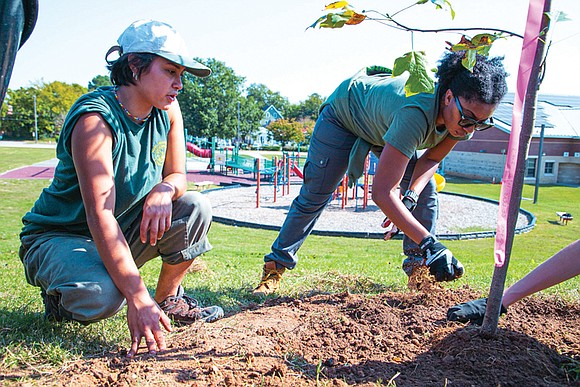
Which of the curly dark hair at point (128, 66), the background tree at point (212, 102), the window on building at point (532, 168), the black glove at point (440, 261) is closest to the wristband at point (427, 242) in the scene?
the black glove at point (440, 261)

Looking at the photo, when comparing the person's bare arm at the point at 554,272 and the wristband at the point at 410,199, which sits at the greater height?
the wristband at the point at 410,199

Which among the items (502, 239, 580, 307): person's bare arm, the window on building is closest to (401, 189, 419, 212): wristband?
(502, 239, 580, 307): person's bare arm

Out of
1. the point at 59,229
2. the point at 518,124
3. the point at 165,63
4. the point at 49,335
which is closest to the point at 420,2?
the point at 518,124

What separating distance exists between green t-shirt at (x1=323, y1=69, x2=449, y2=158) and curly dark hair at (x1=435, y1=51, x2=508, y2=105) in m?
0.12

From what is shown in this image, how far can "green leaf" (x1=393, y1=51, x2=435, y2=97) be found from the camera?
177 centimetres

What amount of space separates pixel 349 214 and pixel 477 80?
971 centimetres

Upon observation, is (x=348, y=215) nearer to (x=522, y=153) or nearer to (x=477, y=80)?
(x=477, y=80)

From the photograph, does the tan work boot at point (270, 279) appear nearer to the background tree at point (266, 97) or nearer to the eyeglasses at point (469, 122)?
the eyeglasses at point (469, 122)

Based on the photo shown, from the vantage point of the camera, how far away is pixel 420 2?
67.6 inches

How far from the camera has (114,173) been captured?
2.29 metres

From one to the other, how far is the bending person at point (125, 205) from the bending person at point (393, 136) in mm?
965

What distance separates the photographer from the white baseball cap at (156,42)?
7.17ft

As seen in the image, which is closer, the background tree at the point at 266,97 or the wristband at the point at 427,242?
the wristband at the point at 427,242

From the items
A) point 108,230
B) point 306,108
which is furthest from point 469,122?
point 306,108
